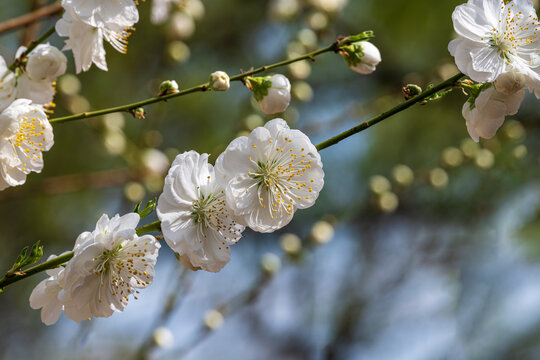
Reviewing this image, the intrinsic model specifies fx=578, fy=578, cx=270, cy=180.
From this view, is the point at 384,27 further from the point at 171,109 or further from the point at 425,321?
the point at 425,321

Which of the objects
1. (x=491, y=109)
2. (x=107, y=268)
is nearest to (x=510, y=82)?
(x=491, y=109)

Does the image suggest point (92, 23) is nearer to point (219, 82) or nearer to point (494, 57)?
point (219, 82)

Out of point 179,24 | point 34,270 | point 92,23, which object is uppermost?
point 179,24

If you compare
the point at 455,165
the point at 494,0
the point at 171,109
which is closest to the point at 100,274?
the point at 494,0

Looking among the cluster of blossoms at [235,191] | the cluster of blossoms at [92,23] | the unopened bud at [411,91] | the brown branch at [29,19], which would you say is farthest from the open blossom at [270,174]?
the brown branch at [29,19]

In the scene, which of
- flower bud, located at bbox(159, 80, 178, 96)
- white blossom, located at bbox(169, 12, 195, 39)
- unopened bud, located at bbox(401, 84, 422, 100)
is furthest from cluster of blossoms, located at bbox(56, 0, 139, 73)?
white blossom, located at bbox(169, 12, 195, 39)

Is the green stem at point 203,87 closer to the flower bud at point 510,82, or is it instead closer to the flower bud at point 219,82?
the flower bud at point 219,82

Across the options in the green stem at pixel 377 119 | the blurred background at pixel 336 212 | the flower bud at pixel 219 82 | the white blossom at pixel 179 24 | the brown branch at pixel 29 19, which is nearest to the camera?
the green stem at pixel 377 119
